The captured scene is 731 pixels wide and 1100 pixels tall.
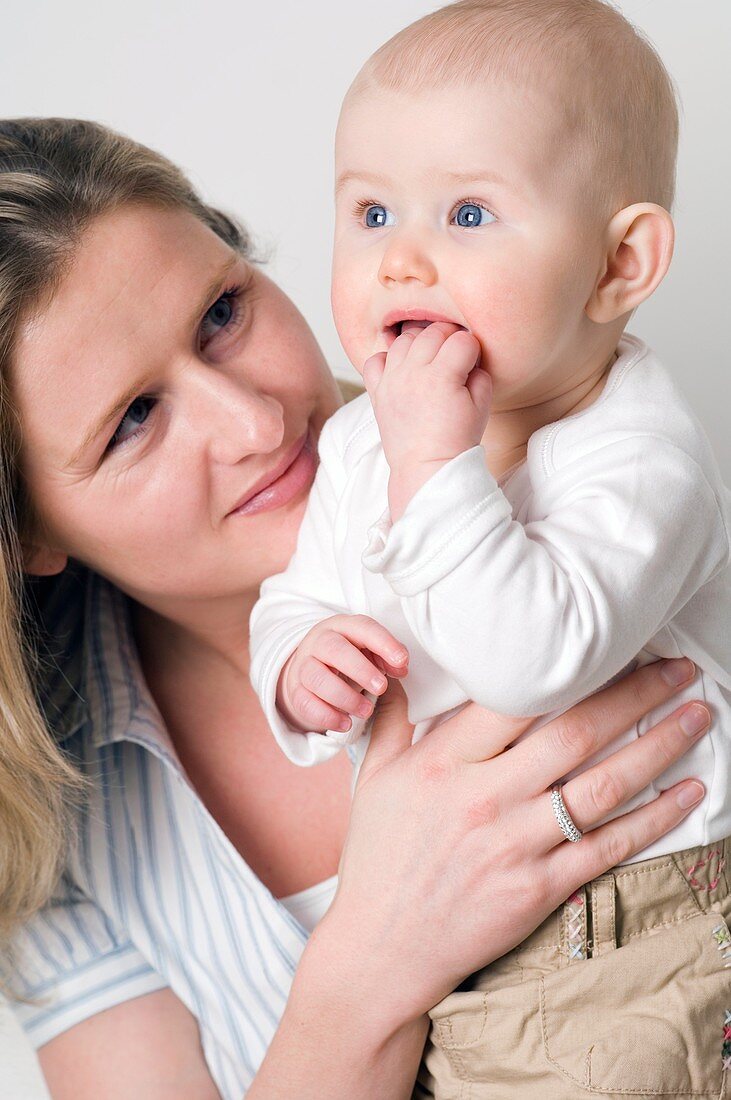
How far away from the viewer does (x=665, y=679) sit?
4.65 feet

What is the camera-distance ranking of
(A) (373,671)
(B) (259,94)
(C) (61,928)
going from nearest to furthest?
(A) (373,671), (C) (61,928), (B) (259,94)

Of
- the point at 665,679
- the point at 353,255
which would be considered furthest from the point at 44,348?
the point at 665,679

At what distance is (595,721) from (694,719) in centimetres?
12

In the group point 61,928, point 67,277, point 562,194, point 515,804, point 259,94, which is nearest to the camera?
point 562,194

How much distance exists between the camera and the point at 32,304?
1.72 meters

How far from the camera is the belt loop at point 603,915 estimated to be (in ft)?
4.68

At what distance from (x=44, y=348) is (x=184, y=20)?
5.70 ft

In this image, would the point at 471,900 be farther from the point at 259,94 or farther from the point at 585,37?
the point at 259,94

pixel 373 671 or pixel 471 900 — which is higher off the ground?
pixel 373 671

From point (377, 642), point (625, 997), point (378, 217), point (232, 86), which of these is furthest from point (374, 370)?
point (232, 86)

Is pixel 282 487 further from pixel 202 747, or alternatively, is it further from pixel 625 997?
pixel 625 997

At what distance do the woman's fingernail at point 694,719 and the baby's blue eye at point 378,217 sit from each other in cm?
67

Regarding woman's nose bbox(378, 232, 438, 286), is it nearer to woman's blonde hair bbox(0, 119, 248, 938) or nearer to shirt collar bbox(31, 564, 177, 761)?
woman's blonde hair bbox(0, 119, 248, 938)

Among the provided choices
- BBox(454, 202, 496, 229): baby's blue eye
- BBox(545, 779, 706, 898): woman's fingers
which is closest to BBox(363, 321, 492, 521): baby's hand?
BBox(454, 202, 496, 229): baby's blue eye
